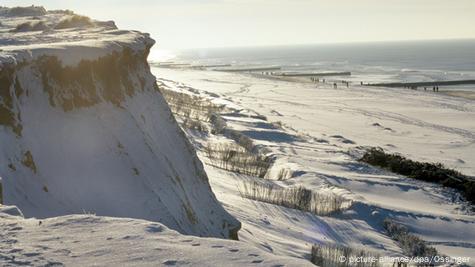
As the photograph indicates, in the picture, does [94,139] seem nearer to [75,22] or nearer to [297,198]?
[75,22]

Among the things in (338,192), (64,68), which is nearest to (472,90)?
(338,192)

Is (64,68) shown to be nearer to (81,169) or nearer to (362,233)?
(81,169)

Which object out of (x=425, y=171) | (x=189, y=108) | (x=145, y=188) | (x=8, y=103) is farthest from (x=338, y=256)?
(x=189, y=108)

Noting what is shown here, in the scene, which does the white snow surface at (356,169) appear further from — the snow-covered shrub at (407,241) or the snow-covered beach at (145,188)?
the snow-covered shrub at (407,241)

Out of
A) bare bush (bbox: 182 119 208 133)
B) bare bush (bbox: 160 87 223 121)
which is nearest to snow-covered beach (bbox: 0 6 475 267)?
bare bush (bbox: 182 119 208 133)

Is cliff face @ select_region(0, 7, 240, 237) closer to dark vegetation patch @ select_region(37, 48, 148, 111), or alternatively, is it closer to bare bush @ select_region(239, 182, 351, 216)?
dark vegetation patch @ select_region(37, 48, 148, 111)

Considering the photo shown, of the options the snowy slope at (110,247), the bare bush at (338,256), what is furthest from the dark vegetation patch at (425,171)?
the snowy slope at (110,247)

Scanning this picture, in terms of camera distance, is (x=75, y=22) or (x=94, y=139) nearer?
(x=94, y=139)
